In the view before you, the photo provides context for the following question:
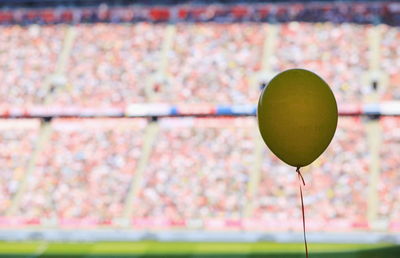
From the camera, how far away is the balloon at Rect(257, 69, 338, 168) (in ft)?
17.6

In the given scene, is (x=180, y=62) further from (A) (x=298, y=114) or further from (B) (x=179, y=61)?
(A) (x=298, y=114)

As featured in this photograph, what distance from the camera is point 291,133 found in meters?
5.39

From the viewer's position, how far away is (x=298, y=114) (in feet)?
17.5


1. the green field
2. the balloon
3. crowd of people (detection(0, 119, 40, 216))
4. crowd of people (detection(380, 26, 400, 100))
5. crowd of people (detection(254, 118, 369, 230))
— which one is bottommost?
the balloon

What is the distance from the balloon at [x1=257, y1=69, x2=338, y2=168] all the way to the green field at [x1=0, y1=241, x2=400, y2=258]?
459 cm

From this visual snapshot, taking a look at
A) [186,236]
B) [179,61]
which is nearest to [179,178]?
[186,236]

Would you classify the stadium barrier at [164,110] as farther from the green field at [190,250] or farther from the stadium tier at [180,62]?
the green field at [190,250]

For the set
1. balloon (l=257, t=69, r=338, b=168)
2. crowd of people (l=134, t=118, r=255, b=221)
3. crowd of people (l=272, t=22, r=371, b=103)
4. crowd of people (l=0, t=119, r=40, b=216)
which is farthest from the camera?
crowd of people (l=272, t=22, r=371, b=103)

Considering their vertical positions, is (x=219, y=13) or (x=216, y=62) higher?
(x=219, y=13)

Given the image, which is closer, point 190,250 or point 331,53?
point 190,250

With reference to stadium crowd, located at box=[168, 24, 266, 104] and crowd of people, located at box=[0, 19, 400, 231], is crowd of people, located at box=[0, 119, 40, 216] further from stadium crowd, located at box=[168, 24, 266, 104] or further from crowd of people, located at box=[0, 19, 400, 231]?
stadium crowd, located at box=[168, 24, 266, 104]

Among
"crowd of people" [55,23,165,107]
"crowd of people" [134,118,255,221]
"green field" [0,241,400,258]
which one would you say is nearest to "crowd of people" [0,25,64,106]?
"crowd of people" [55,23,165,107]

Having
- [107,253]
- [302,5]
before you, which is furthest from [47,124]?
[302,5]

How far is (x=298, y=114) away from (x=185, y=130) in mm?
8077
